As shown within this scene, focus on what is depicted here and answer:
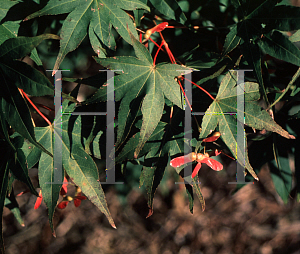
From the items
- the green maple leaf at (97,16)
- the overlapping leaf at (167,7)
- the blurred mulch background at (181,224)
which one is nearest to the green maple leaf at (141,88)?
the green maple leaf at (97,16)

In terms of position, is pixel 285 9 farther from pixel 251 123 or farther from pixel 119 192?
pixel 119 192

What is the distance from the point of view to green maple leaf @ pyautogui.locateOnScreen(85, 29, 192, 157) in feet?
1.86

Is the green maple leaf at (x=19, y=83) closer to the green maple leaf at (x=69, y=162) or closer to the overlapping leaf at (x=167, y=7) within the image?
the green maple leaf at (x=69, y=162)

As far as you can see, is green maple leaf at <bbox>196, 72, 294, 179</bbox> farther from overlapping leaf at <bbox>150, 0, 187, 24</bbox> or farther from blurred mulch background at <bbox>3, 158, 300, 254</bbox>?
blurred mulch background at <bbox>3, 158, 300, 254</bbox>

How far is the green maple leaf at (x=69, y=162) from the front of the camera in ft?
2.16

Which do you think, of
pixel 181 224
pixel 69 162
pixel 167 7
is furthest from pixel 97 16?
pixel 181 224

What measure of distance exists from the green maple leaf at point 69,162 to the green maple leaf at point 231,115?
28 centimetres

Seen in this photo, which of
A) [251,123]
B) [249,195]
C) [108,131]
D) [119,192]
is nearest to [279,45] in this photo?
[251,123]

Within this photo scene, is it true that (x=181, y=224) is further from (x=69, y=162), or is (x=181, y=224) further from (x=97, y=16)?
(x=97, y=16)

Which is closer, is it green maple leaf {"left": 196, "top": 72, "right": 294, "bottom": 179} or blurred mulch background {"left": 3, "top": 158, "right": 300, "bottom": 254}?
green maple leaf {"left": 196, "top": 72, "right": 294, "bottom": 179}

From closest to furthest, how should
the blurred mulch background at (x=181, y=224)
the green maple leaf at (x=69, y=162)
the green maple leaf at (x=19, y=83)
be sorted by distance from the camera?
the green maple leaf at (x=19, y=83) < the green maple leaf at (x=69, y=162) < the blurred mulch background at (x=181, y=224)

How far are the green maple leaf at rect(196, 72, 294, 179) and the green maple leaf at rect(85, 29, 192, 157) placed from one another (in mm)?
90

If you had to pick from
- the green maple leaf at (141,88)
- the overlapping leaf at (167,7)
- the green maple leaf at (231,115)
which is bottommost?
the green maple leaf at (231,115)

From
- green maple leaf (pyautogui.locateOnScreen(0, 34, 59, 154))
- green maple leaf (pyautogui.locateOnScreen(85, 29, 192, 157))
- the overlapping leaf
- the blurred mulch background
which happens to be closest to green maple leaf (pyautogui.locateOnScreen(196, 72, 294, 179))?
→ green maple leaf (pyautogui.locateOnScreen(85, 29, 192, 157))
